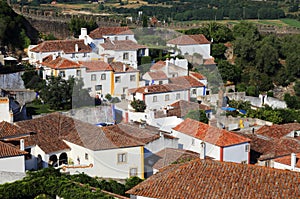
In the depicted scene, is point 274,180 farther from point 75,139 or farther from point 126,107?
point 126,107

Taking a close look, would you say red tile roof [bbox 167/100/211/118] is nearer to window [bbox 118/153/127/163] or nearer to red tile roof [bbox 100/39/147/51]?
window [bbox 118/153/127/163]

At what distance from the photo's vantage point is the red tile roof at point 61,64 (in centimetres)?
1812

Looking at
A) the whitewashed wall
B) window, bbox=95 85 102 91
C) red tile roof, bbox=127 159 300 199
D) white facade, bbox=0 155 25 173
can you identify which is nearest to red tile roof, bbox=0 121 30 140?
white facade, bbox=0 155 25 173

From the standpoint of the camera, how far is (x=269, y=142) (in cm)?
1588

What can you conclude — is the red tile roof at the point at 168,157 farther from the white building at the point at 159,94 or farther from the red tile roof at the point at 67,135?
the white building at the point at 159,94

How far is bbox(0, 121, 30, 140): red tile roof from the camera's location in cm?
1330

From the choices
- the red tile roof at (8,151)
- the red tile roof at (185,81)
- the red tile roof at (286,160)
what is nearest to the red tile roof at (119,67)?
the red tile roof at (185,81)

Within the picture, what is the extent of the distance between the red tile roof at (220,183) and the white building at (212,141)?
107 inches

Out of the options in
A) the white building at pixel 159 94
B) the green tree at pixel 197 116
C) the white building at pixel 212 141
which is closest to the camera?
the green tree at pixel 197 116

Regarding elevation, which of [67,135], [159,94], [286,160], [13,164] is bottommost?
[286,160]

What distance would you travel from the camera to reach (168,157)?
1145 centimetres

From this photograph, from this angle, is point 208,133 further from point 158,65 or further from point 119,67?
point 119,67

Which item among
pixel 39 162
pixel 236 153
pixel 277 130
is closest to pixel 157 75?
pixel 236 153

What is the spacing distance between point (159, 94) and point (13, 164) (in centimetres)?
489
